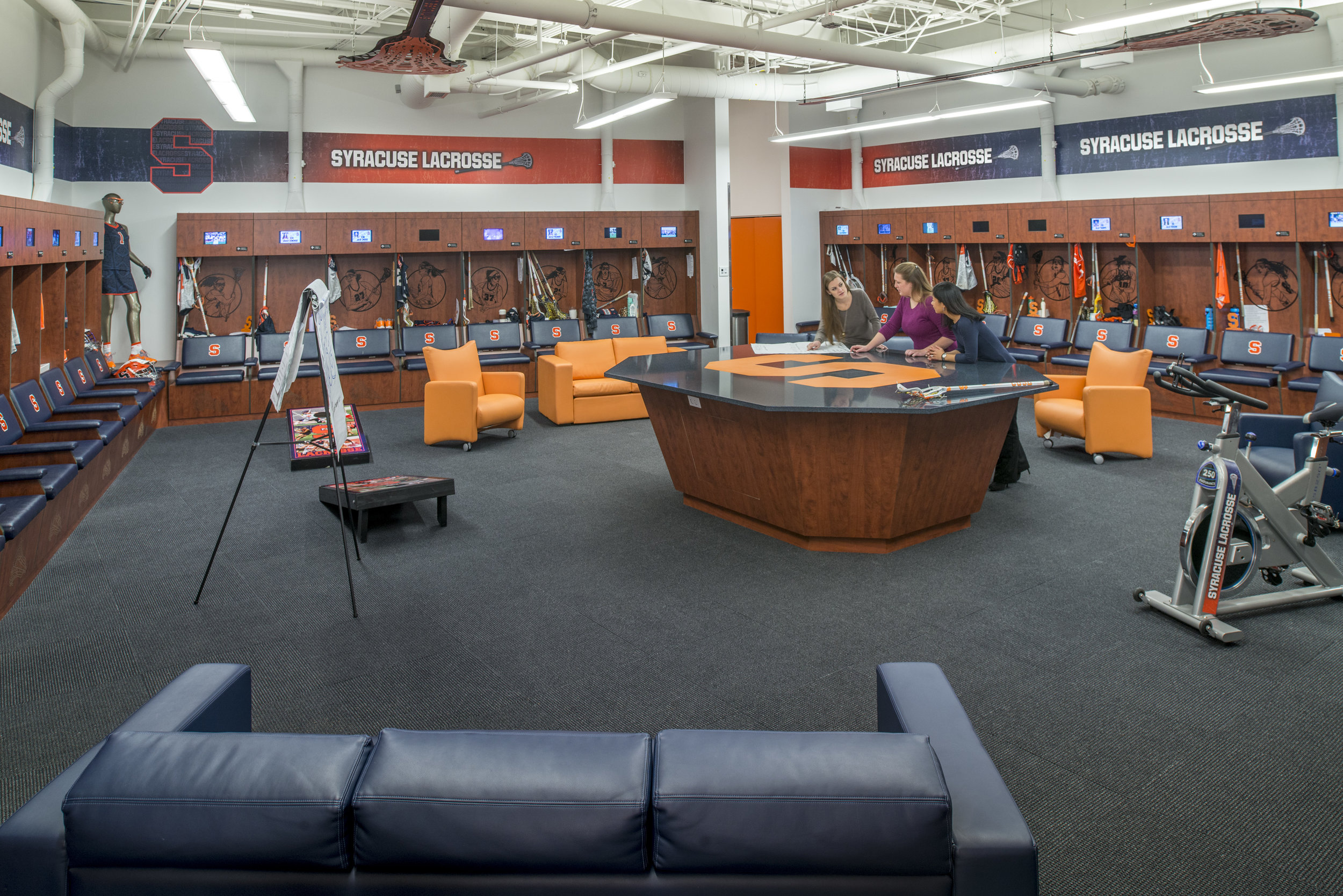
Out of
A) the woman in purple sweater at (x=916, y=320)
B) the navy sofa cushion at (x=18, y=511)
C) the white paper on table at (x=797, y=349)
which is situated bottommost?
the navy sofa cushion at (x=18, y=511)

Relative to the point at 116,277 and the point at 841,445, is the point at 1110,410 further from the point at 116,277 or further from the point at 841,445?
the point at 116,277


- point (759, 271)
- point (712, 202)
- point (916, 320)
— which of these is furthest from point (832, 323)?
point (759, 271)

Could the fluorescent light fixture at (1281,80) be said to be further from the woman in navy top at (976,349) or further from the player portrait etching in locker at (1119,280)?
the woman in navy top at (976,349)

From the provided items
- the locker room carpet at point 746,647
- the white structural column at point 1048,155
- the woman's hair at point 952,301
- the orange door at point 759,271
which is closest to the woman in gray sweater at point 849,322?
the woman's hair at point 952,301

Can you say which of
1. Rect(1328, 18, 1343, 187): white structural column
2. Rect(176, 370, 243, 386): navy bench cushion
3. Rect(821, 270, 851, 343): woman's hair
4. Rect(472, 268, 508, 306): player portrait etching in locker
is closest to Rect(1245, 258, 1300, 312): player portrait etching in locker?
Rect(1328, 18, 1343, 187): white structural column

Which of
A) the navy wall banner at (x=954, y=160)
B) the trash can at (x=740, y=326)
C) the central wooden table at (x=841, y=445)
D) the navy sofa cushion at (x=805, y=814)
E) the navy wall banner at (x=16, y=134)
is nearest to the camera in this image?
the navy sofa cushion at (x=805, y=814)

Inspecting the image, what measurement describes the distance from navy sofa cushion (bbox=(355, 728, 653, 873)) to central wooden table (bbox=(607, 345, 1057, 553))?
130 inches

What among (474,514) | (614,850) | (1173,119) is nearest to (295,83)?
(474,514)

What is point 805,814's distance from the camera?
57.2 inches

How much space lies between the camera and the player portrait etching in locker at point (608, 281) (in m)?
12.8

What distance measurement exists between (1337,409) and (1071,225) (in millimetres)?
7094

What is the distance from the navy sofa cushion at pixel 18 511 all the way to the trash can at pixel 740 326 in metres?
8.81

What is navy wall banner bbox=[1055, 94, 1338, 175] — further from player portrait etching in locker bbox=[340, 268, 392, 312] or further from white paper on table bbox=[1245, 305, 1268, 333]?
player portrait etching in locker bbox=[340, 268, 392, 312]

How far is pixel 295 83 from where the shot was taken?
10766mm
